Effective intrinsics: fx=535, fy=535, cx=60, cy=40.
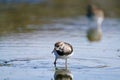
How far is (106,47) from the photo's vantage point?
17.8 meters

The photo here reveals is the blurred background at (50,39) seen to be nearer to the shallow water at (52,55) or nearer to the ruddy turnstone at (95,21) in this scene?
the shallow water at (52,55)

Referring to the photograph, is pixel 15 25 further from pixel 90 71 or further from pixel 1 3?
pixel 90 71

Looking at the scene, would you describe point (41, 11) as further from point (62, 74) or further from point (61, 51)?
point (62, 74)

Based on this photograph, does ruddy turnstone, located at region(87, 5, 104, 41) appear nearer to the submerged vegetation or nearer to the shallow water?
the shallow water

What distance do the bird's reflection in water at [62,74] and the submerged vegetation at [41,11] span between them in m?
8.52

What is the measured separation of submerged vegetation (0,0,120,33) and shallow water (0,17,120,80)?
2.22m

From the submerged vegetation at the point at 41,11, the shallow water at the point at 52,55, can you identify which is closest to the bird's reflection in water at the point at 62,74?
the shallow water at the point at 52,55

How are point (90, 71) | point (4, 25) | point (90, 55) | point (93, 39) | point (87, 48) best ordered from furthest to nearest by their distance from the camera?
point (4, 25) < point (93, 39) < point (87, 48) < point (90, 55) < point (90, 71)

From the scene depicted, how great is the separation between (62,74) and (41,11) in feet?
50.6

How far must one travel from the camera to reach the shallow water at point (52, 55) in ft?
44.8

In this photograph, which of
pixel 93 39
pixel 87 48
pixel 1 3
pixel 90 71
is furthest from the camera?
pixel 1 3

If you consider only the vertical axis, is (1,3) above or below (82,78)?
above

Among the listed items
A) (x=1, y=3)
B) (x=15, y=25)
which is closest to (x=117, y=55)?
(x=15, y=25)

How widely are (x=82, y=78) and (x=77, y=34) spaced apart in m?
8.14
